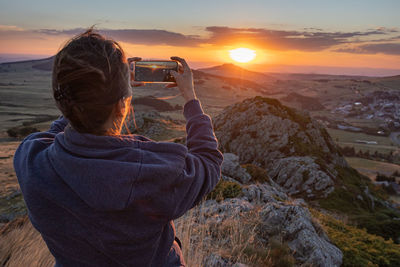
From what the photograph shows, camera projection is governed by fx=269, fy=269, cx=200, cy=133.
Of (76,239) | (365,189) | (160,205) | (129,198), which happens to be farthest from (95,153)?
(365,189)

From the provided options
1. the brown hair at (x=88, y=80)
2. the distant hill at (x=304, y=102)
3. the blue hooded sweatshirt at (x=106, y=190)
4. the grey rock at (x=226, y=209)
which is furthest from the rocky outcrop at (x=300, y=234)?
the distant hill at (x=304, y=102)

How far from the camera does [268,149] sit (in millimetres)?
17828

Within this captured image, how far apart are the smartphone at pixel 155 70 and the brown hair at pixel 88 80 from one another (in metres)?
0.60

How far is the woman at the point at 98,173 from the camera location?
134 cm

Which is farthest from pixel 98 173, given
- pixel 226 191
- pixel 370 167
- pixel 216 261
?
pixel 370 167

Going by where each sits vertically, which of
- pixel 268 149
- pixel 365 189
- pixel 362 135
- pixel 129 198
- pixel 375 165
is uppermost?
pixel 129 198

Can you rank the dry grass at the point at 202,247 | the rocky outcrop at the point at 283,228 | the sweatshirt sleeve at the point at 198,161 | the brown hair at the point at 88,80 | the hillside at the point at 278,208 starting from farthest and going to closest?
the rocky outcrop at the point at 283,228 → the hillside at the point at 278,208 → the dry grass at the point at 202,247 → the sweatshirt sleeve at the point at 198,161 → the brown hair at the point at 88,80

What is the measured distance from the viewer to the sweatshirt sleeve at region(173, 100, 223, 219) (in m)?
1.60

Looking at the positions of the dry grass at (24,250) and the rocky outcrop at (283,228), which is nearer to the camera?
the dry grass at (24,250)

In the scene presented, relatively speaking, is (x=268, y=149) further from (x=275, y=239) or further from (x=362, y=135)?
(x=362, y=135)

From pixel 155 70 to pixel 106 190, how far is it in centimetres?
107

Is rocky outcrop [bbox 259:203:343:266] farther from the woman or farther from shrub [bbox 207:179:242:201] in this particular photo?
the woman

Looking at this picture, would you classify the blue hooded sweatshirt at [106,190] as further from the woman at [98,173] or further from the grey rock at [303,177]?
the grey rock at [303,177]

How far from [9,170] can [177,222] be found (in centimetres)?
2194
